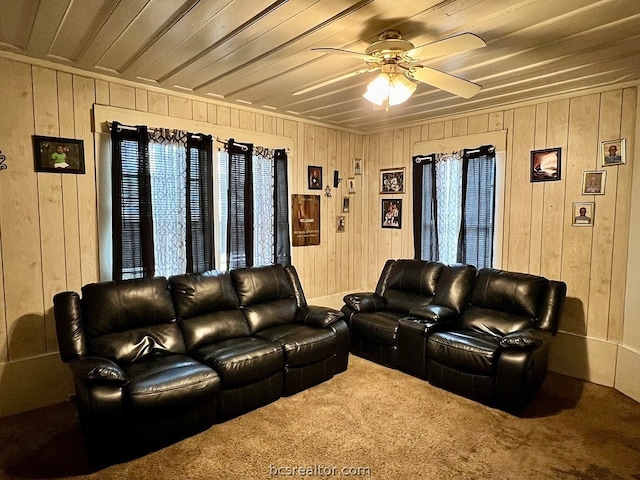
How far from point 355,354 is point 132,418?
7.88 feet

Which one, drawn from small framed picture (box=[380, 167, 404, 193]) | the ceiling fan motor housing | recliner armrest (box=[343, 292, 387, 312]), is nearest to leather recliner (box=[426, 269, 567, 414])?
recliner armrest (box=[343, 292, 387, 312])

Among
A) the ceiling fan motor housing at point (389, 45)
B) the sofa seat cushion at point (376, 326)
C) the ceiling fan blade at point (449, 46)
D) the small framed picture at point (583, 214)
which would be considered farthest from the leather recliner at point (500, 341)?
the ceiling fan motor housing at point (389, 45)

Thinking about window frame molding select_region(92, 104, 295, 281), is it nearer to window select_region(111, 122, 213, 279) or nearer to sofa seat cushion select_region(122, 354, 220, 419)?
window select_region(111, 122, 213, 279)

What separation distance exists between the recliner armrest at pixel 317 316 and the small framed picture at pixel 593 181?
8.40 ft

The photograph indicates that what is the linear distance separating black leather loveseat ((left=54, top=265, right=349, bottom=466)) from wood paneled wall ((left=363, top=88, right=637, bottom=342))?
2.15m

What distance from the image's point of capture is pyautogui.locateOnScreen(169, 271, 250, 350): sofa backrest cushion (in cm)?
322

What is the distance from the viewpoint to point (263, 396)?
304 centimetres

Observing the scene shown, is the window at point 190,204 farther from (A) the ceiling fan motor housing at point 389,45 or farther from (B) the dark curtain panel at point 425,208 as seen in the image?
(A) the ceiling fan motor housing at point 389,45

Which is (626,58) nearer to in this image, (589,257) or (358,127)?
(589,257)

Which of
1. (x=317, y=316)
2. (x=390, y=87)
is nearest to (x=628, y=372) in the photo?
(x=317, y=316)

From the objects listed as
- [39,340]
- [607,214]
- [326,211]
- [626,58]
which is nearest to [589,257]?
[607,214]

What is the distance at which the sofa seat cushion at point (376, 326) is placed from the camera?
3.78 metres

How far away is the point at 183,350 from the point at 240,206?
1.63 metres

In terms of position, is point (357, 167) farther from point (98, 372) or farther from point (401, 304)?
point (98, 372)
